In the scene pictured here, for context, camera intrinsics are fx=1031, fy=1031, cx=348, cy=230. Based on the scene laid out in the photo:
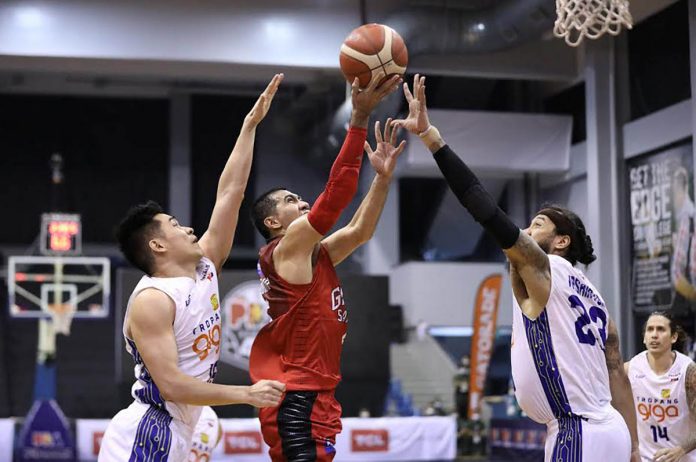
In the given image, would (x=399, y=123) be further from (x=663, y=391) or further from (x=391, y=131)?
(x=663, y=391)

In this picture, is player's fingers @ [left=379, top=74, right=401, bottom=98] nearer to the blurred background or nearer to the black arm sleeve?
the black arm sleeve

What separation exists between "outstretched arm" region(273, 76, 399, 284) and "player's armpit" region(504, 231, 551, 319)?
0.82 meters

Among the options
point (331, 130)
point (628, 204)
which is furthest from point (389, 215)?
point (628, 204)

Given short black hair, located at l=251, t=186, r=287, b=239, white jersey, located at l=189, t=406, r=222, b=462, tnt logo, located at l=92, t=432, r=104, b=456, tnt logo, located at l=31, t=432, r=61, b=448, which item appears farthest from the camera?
tnt logo, located at l=31, t=432, r=61, b=448

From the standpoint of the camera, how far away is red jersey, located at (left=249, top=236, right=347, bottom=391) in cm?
486

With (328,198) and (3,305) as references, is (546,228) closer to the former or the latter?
(328,198)

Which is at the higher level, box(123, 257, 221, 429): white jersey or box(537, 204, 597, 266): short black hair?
box(537, 204, 597, 266): short black hair

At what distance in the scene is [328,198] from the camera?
4.67 metres

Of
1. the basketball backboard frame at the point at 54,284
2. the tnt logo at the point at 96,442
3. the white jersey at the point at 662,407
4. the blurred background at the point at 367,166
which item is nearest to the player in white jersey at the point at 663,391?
the white jersey at the point at 662,407

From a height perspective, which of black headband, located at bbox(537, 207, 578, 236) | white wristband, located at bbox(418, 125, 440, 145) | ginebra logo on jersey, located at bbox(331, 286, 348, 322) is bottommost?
ginebra logo on jersey, located at bbox(331, 286, 348, 322)

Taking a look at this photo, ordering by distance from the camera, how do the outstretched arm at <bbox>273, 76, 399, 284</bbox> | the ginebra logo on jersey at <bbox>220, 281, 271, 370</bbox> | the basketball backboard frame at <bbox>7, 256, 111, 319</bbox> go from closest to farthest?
the outstretched arm at <bbox>273, 76, 399, 284</bbox>
the ginebra logo on jersey at <bbox>220, 281, 271, 370</bbox>
the basketball backboard frame at <bbox>7, 256, 111, 319</bbox>

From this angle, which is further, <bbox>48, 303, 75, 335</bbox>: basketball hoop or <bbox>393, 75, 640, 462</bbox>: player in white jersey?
<bbox>48, 303, 75, 335</bbox>: basketball hoop

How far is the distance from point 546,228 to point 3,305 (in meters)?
18.2

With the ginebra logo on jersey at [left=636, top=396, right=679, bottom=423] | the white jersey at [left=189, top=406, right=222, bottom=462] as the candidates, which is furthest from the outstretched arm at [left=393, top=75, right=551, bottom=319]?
the white jersey at [left=189, top=406, right=222, bottom=462]
